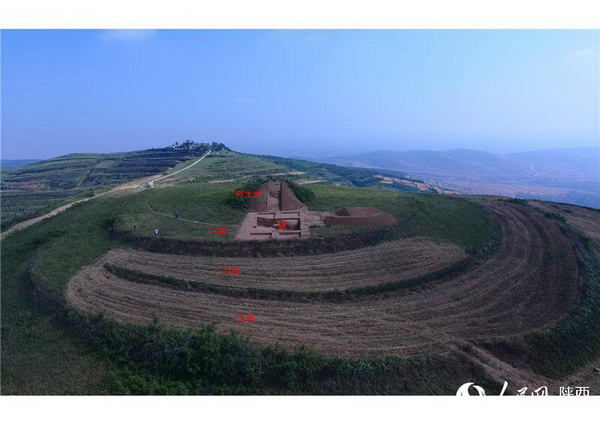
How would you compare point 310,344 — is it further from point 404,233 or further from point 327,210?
point 327,210

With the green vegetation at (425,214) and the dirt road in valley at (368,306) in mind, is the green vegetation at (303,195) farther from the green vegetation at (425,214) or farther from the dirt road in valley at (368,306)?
the dirt road in valley at (368,306)

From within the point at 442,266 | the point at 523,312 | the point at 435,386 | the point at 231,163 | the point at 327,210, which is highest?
the point at 231,163

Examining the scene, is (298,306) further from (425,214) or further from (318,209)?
(425,214)

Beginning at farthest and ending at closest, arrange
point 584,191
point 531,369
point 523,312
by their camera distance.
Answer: point 584,191 < point 523,312 < point 531,369

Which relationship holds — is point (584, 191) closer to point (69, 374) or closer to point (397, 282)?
point (397, 282)

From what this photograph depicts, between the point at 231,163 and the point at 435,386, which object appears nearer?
the point at 435,386

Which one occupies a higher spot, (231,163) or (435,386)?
(231,163)

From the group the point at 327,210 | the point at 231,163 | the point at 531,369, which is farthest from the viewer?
the point at 231,163

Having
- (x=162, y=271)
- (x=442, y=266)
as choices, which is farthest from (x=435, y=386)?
(x=162, y=271)
